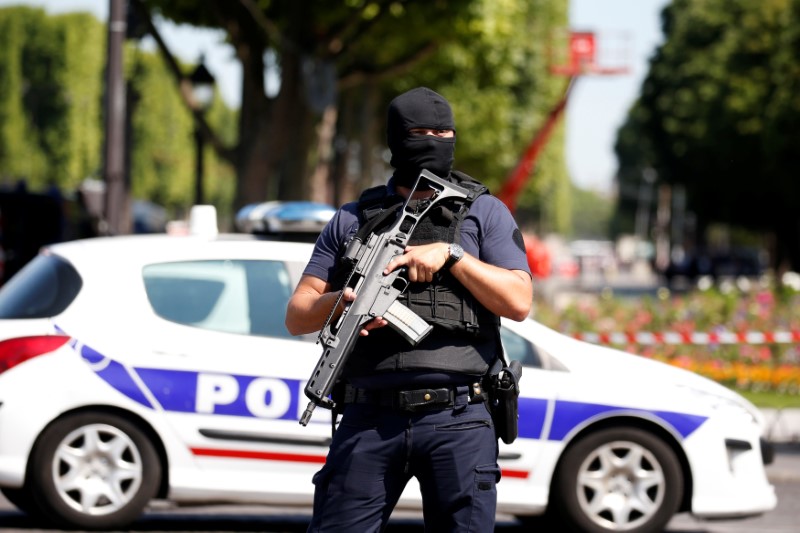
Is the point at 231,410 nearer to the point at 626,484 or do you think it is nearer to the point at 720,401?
the point at 626,484

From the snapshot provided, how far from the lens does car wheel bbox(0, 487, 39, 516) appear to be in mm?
7473

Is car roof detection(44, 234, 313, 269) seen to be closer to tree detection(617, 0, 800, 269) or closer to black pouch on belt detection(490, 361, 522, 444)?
black pouch on belt detection(490, 361, 522, 444)

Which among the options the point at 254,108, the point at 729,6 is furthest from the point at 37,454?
the point at 729,6

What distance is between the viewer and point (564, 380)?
748cm

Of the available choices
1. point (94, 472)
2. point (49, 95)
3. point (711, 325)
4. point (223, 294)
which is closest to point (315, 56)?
point (711, 325)

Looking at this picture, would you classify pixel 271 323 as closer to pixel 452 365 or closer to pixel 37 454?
pixel 37 454

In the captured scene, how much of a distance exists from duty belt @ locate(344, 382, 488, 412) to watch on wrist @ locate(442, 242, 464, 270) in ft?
1.09

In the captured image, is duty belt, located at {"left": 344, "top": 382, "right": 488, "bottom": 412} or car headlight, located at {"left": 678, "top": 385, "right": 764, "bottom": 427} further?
car headlight, located at {"left": 678, "top": 385, "right": 764, "bottom": 427}

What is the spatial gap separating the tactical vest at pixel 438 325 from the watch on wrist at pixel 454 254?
8 centimetres

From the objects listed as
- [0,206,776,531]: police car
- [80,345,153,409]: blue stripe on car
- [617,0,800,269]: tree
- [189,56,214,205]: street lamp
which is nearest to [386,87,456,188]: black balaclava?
[0,206,776,531]: police car

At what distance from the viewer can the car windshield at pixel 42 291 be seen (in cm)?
751

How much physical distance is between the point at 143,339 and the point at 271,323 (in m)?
0.60

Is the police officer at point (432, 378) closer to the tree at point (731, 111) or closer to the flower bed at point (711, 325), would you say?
the flower bed at point (711, 325)

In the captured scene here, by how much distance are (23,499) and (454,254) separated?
424 cm
